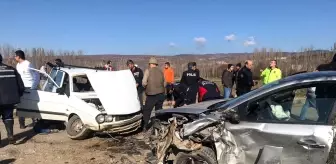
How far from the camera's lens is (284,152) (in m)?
4.19

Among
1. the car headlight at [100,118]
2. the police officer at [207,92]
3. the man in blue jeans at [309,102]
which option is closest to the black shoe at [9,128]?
the car headlight at [100,118]

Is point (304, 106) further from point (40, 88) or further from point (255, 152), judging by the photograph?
point (40, 88)

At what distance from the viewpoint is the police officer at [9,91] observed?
755 centimetres

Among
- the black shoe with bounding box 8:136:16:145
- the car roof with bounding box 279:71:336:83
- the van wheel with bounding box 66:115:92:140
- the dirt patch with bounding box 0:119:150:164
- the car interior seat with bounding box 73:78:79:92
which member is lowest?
the dirt patch with bounding box 0:119:150:164

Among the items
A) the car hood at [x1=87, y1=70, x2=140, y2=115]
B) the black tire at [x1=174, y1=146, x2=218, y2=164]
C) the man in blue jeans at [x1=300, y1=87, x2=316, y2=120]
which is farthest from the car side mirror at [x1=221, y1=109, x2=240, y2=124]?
the car hood at [x1=87, y1=70, x2=140, y2=115]

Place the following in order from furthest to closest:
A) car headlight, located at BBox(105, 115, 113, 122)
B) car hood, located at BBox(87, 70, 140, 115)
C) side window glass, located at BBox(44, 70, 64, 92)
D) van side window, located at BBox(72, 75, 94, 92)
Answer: side window glass, located at BBox(44, 70, 64, 92), van side window, located at BBox(72, 75, 94, 92), car hood, located at BBox(87, 70, 140, 115), car headlight, located at BBox(105, 115, 113, 122)

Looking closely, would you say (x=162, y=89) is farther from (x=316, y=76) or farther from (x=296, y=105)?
(x=316, y=76)

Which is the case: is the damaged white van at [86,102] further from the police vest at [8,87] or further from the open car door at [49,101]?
the police vest at [8,87]

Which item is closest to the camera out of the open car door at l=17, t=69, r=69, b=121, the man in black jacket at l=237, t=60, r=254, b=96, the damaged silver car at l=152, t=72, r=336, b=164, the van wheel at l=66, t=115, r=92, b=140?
the damaged silver car at l=152, t=72, r=336, b=164

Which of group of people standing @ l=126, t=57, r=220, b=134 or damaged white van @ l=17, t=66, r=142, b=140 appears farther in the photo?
group of people standing @ l=126, t=57, r=220, b=134

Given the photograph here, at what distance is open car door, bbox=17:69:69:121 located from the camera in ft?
27.8

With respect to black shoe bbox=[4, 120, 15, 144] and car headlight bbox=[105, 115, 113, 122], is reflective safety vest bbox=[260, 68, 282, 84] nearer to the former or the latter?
car headlight bbox=[105, 115, 113, 122]

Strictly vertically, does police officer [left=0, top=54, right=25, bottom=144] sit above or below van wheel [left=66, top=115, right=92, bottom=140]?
above

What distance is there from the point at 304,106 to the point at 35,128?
722 cm
